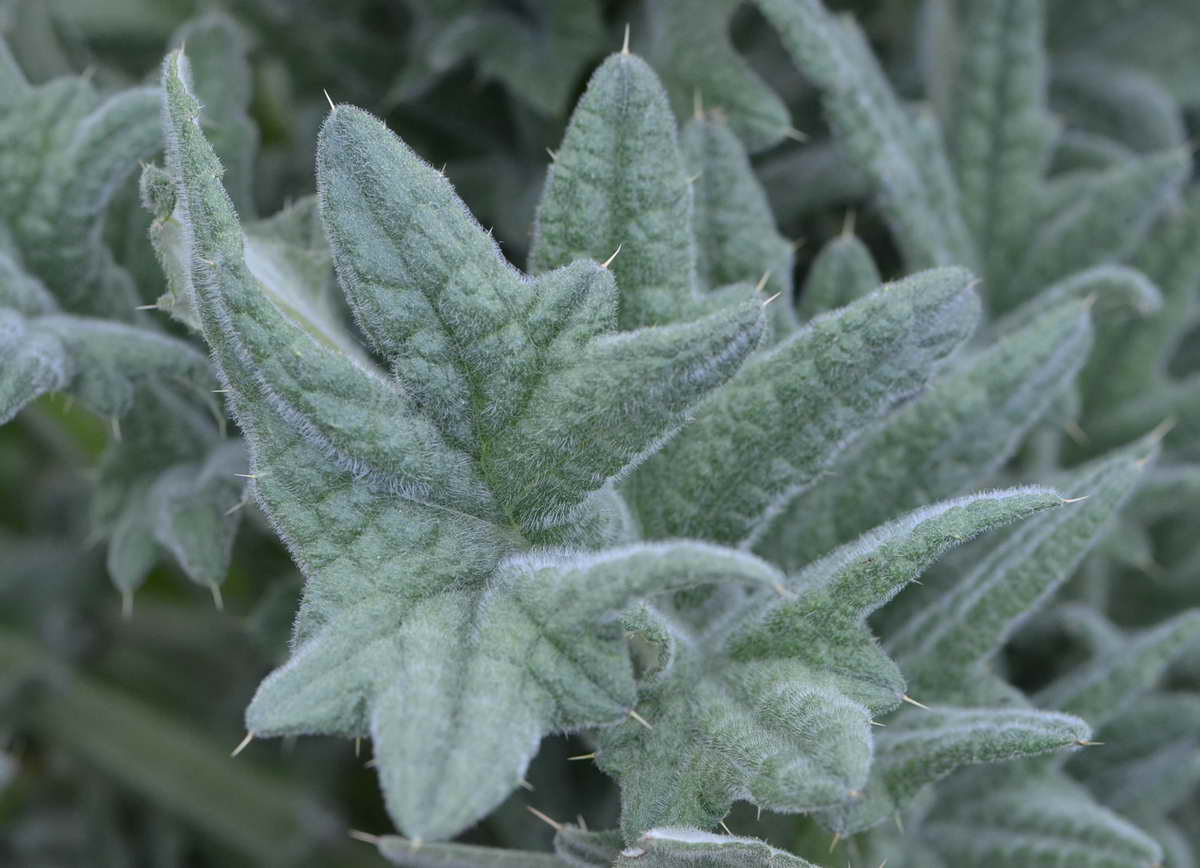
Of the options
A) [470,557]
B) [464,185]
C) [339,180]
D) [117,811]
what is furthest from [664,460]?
[117,811]

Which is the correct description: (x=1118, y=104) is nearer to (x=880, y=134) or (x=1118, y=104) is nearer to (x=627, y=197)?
(x=880, y=134)

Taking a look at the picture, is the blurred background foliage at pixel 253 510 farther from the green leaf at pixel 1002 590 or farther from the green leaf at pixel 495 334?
the green leaf at pixel 495 334

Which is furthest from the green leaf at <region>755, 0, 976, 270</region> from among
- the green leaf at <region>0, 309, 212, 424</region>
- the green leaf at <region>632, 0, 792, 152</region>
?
the green leaf at <region>0, 309, 212, 424</region>

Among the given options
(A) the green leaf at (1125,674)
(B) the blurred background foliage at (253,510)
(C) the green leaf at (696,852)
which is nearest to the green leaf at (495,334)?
(C) the green leaf at (696,852)

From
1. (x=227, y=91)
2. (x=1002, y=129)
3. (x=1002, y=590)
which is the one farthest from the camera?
(x=1002, y=129)

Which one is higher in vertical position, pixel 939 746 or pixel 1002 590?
pixel 1002 590

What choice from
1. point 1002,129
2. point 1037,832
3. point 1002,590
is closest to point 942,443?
point 1002,590
